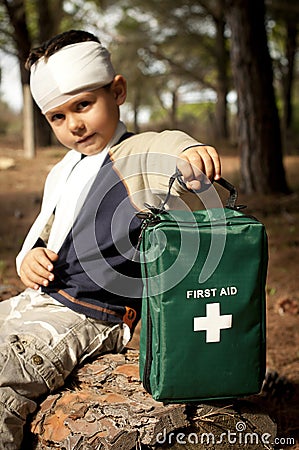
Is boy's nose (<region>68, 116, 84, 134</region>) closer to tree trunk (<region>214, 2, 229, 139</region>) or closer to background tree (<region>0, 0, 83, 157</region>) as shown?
background tree (<region>0, 0, 83, 157</region>)

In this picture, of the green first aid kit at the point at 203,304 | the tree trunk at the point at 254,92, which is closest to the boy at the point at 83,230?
the green first aid kit at the point at 203,304

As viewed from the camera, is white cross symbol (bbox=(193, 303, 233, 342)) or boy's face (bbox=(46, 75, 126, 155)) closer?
white cross symbol (bbox=(193, 303, 233, 342))

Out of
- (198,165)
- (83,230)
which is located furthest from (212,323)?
(83,230)

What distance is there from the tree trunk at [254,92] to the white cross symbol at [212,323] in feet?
21.2

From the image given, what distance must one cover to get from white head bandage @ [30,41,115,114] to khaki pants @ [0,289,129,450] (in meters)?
0.78

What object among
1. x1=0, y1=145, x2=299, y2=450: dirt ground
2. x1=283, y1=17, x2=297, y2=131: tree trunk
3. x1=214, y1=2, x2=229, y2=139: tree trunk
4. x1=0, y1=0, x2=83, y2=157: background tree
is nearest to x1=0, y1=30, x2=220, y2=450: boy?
x1=0, y1=145, x2=299, y2=450: dirt ground

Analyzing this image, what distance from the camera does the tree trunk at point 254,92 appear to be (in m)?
8.07

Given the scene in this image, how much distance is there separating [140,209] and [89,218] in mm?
235

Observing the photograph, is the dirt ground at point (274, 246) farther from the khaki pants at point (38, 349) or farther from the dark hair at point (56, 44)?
the dark hair at point (56, 44)

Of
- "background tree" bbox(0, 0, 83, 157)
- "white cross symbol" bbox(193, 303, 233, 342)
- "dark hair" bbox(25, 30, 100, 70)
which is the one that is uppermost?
"dark hair" bbox(25, 30, 100, 70)

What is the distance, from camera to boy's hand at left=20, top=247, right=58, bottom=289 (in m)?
2.41

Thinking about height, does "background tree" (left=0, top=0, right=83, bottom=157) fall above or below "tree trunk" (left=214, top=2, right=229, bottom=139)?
above

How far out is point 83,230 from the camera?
250cm

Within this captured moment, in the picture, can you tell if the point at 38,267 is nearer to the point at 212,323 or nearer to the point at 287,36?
the point at 212,323
